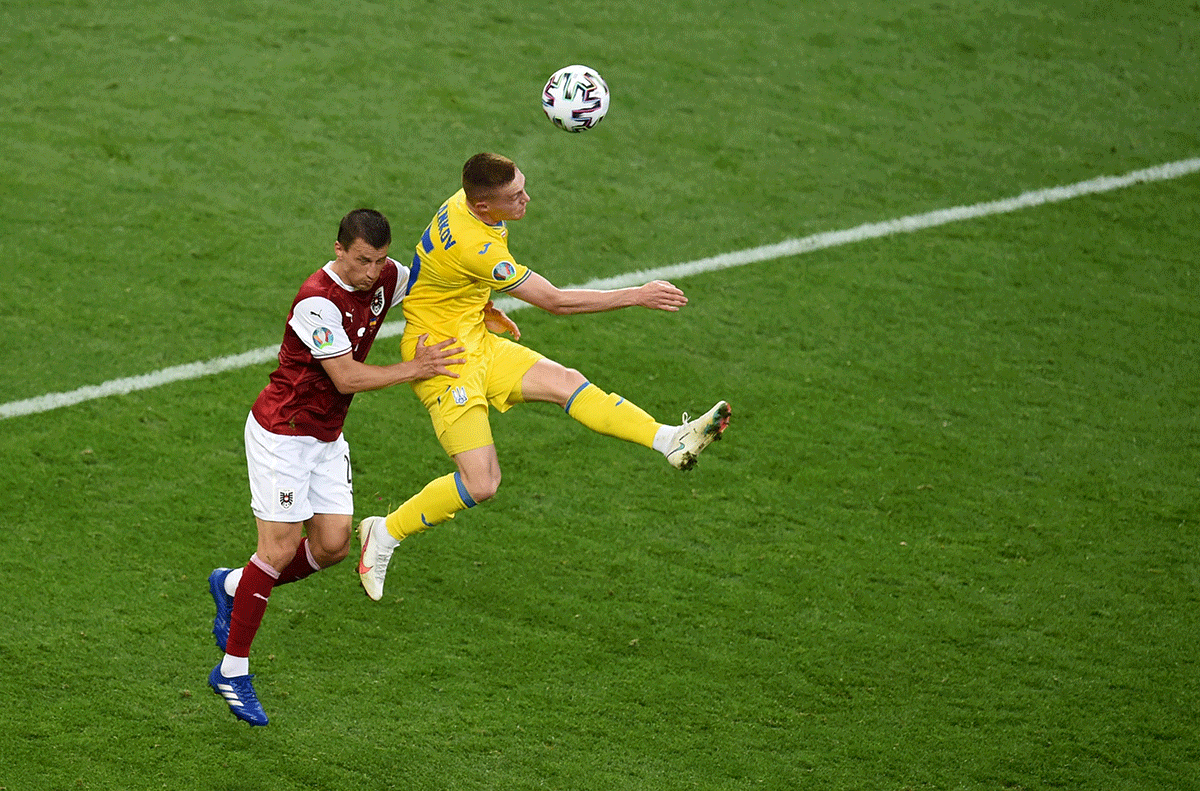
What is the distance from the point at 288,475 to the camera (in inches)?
213

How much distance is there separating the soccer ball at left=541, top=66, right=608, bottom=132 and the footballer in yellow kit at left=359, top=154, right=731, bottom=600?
0.76 m

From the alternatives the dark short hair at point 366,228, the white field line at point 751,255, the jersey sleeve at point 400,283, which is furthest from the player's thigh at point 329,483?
the white field line at point 751,255

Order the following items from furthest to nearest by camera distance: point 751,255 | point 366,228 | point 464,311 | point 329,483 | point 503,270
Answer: point 751,255 < point 464,311 < point 503,270 < point 329,483 < point 366,228

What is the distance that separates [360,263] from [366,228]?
0.51ft

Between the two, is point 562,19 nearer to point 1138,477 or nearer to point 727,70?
point 727,70

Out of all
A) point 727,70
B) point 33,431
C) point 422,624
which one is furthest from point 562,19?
point 422,624

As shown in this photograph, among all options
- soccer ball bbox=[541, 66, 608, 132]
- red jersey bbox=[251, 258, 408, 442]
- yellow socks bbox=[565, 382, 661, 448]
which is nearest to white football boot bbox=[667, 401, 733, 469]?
yellow socks bbox=[565, 382, 661, 448]

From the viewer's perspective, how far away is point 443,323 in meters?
5.98

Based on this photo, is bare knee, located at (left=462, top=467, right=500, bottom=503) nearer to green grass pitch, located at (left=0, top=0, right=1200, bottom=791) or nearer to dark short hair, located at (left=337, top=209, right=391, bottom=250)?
green grass pitch, located at (left=0, top=0, right=1200, bottom=791)

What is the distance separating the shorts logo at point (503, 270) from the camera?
18.7 ft

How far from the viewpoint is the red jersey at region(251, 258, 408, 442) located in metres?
5.26

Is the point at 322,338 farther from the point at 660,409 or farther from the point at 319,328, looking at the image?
the point at 660,409

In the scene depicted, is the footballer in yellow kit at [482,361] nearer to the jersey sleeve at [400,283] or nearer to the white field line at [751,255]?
the jersey sleeve at [400,283]

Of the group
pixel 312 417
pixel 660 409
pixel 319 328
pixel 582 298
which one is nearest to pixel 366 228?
pixel 319 328
